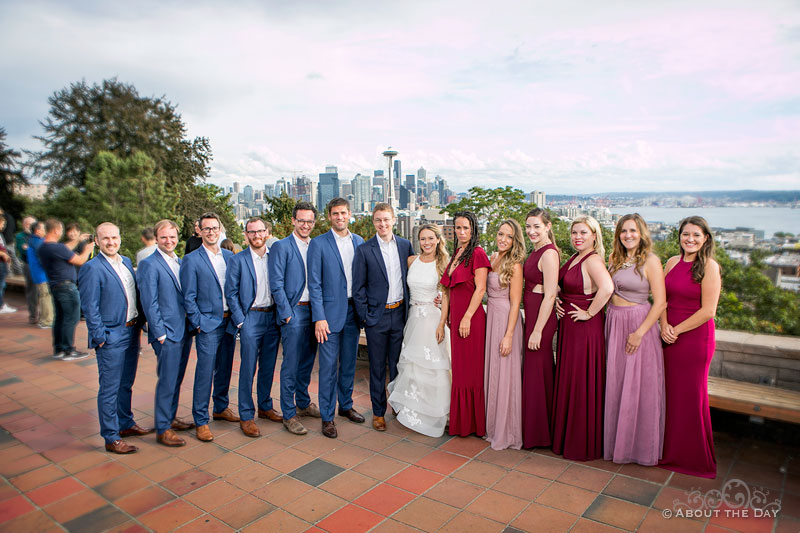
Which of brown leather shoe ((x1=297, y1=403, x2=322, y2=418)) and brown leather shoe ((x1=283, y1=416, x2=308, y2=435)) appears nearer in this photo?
brown leather shoe ((x1=283, y1=416, x2=308, y2=435))

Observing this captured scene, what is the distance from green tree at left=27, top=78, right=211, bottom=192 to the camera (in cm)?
2378

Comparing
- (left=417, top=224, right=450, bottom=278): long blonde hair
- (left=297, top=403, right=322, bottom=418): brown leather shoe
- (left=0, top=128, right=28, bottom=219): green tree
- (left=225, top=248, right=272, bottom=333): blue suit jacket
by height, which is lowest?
(left=297, top=403, right=322, bottom=418): brown leather shoe

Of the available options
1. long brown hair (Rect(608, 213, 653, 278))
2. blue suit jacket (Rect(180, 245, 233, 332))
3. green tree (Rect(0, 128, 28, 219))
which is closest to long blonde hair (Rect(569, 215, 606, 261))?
long brown hair (Rect(608, 213, 653, 278))

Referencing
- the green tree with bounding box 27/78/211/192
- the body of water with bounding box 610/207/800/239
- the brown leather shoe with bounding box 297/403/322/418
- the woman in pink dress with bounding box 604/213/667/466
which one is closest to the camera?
the woman in pink dress with bounding box 604/213/667/466

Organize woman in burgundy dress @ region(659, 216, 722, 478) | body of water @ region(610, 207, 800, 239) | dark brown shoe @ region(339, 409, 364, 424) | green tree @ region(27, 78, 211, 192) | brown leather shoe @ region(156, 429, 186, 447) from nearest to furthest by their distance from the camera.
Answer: woman in burgundy dress @ region(659, 216, 722, 478) → brown leather shoe @ region(156, 429, 186, 447) → dark brown shoe @ region(339, 409, 364, 424) → body of water @ region(610, 207, 800, 239) → green tree @ region(27, 78, 211, 192)

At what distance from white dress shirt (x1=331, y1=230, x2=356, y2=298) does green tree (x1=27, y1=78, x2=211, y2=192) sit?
21.9m

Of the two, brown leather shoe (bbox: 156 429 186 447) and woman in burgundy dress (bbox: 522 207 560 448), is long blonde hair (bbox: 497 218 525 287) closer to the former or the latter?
woman in burgundy dress (bbox: 522 207 560 448)

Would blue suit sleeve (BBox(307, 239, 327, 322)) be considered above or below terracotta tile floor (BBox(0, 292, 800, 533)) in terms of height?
above

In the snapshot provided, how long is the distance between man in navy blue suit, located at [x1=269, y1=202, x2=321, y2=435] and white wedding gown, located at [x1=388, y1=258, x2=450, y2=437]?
844mm

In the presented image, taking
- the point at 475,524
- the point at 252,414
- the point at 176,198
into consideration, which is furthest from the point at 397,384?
the point at 176,198

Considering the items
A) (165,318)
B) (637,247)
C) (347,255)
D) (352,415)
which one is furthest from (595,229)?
(165,318)

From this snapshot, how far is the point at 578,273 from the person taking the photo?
342 centimetres

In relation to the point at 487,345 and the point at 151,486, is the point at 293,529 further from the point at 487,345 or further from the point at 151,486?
the point at 487,345

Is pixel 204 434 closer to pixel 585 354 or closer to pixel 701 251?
pixel 585 354
